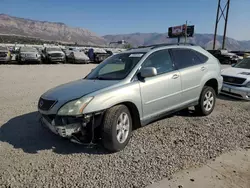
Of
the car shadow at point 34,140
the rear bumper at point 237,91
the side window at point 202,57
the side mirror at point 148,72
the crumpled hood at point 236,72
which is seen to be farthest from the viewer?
the crumpled hood at point 236,72

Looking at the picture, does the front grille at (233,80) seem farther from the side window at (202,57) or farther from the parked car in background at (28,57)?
the parked car in background at (28,57)

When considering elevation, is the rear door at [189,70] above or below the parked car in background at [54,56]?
above

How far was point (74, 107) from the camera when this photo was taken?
3.24 meters

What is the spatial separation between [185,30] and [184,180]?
62021 millimetres

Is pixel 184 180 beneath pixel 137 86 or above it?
beneath

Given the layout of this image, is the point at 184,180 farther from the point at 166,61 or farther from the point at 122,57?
the point at 122,57

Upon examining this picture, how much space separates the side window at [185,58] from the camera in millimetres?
4664

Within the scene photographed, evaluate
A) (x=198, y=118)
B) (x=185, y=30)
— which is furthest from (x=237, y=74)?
(x=185, y=30)

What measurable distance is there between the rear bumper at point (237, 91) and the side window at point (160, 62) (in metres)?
3.41

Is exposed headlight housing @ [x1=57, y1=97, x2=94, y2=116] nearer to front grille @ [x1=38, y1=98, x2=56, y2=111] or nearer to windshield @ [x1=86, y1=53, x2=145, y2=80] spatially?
front grille @ [x1=38, y1=98, x2=56, y2=111]

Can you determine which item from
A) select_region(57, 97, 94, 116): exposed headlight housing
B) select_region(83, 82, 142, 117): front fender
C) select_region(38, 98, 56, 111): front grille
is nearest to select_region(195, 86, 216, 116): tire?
select_region(83, 82, 142, 117): front fender

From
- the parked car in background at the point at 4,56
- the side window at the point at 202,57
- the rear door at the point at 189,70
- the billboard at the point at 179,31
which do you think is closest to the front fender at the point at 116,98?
the rear door at the point at 189,70

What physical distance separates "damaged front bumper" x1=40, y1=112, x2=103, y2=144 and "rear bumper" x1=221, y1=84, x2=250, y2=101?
5121mm

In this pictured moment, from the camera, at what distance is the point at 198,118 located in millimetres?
5152
